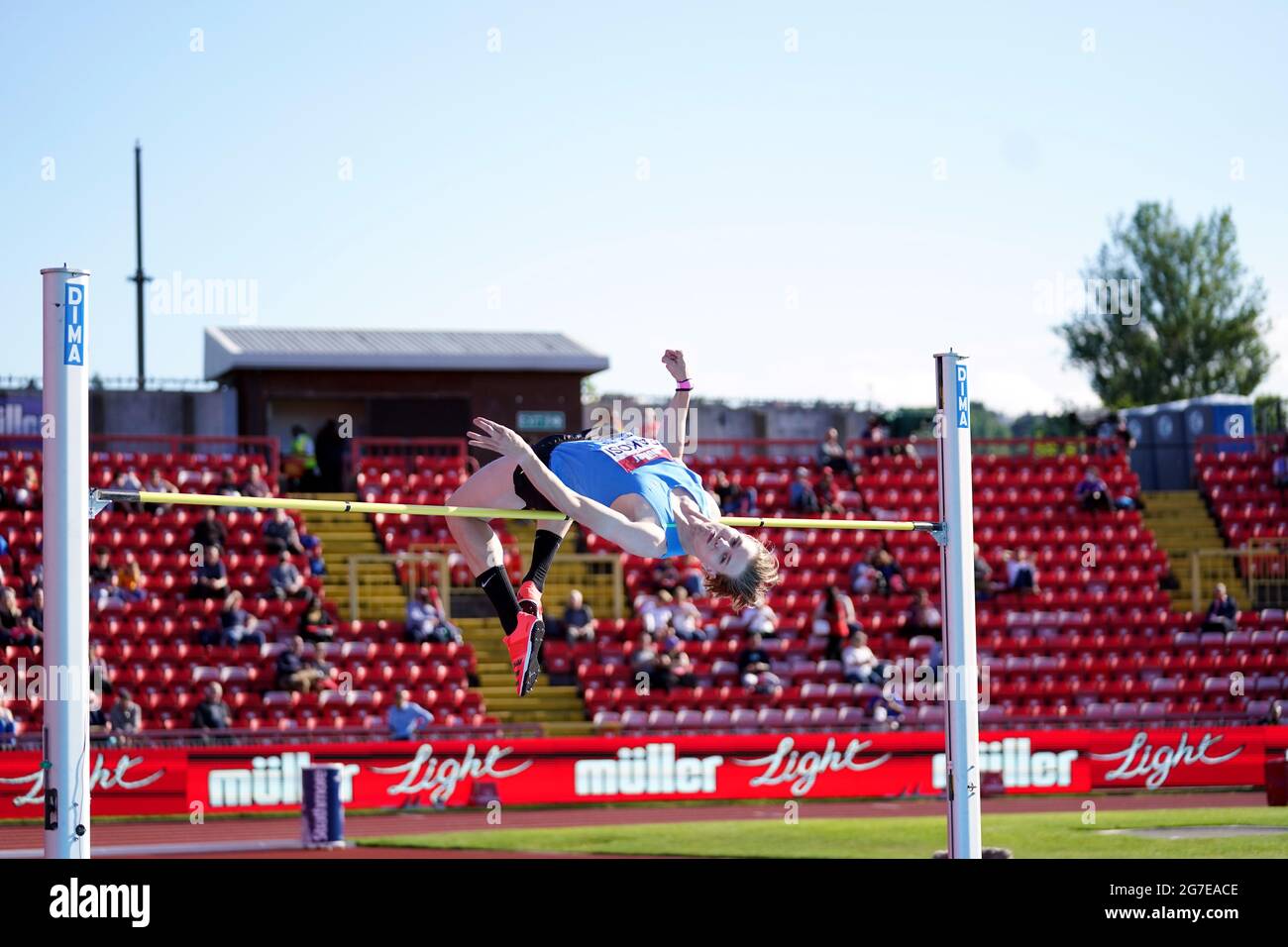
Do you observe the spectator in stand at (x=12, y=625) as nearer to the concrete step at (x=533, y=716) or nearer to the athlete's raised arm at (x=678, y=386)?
the concrete step at (x=533, y=716)

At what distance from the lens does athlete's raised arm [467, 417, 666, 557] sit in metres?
6.75

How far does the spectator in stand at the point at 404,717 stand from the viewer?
16.4m

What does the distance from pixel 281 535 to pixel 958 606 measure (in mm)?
12292

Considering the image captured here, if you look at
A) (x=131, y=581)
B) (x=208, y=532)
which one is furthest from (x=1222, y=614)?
(x=131, y=581)

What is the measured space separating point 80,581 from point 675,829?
30.1 feet

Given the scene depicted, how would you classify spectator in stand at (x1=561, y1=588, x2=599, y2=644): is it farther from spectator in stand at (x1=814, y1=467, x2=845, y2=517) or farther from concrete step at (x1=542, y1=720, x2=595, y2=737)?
spectator in stand at (x1=814, y1=467, x2=845, y2=517)

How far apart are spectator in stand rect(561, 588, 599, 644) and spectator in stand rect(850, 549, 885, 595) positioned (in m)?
3.29

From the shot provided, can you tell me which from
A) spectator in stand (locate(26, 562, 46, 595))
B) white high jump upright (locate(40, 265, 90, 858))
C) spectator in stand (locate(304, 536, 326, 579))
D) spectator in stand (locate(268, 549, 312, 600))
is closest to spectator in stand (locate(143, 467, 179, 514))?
spectator in stand (locate(26, 562, 46, 595))

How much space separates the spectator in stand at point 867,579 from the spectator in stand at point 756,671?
1.93m

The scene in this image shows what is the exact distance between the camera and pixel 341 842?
1408 cm

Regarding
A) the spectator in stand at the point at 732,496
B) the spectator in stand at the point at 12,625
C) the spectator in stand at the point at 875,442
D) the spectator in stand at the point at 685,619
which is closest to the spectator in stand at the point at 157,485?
the spectator in stand at the point at 12,625

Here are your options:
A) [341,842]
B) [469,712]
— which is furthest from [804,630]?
[341,842]

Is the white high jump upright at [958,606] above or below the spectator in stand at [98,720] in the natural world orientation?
above
